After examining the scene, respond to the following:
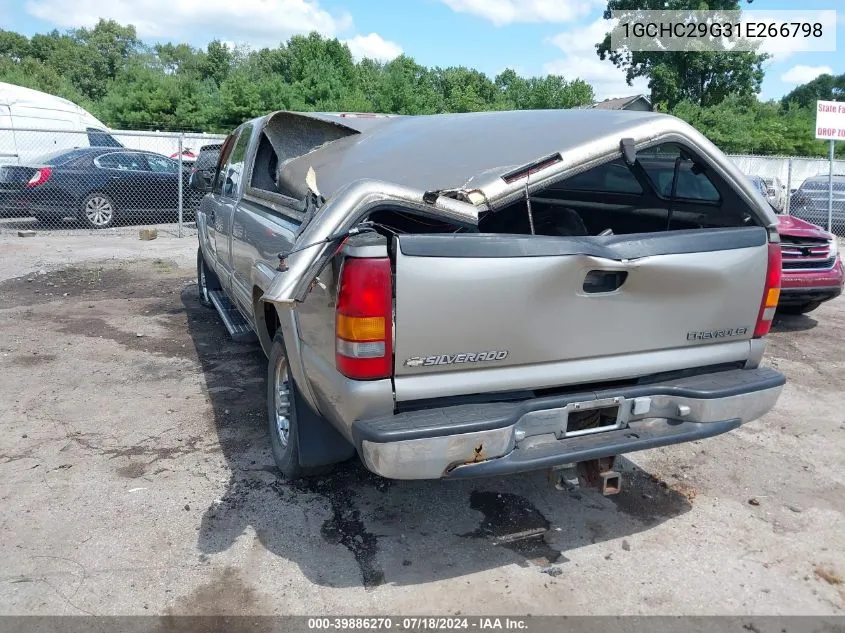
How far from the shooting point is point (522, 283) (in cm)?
291

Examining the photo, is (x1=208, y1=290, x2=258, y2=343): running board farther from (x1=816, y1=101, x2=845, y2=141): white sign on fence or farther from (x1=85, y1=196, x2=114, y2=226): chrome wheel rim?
(x1=816, y1=101, x2=845, y2=141): white sign on fence

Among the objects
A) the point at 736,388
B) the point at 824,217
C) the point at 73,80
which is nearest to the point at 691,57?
the point at 824,217

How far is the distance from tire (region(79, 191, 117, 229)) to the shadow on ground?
1084 centimetres

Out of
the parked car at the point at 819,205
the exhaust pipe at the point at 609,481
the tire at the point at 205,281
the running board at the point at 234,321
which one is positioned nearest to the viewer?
the exhaust pipe at the point at 609,481

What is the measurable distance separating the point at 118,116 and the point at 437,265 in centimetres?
3127

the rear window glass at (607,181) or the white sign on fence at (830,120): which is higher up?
the white sign on fence at (830,120)

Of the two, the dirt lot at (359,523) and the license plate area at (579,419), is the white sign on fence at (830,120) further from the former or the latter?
the license plate area at (579,419)

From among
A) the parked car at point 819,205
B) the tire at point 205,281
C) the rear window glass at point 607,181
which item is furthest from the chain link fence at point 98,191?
the parked car at point 819,205

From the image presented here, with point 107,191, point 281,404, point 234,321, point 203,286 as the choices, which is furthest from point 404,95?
point 281,404

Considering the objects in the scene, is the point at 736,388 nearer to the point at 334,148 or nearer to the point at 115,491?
the point at 334,148

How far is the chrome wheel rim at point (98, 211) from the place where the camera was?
13.5 meters

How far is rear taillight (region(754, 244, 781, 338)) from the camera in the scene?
11.3ft

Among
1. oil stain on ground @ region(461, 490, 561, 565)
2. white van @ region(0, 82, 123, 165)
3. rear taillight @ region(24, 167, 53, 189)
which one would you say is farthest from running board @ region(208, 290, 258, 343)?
white van @ region(0, 82, 123, 165)

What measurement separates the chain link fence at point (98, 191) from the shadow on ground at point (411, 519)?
9.87 metres
